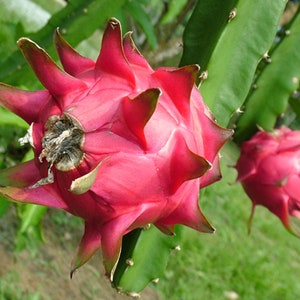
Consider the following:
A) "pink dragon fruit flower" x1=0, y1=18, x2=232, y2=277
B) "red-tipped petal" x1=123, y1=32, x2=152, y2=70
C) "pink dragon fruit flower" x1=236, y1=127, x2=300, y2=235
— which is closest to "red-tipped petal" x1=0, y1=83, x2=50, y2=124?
"pink dragon fruit flower" x1=0, y1=18, x2=232, y2=277

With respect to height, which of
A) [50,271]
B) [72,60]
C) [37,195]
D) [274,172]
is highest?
[72,60]

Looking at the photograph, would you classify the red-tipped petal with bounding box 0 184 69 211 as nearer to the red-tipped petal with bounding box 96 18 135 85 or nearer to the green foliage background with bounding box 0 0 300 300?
the red-tipped petal with bounding box 96 18 135 85

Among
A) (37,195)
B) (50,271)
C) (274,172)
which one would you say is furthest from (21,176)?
(50,271)

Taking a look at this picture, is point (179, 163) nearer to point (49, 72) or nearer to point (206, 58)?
point (49, 72)

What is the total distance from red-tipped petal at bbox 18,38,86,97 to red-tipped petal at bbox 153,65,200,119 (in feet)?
0.35

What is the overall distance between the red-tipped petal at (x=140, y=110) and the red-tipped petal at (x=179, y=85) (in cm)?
9

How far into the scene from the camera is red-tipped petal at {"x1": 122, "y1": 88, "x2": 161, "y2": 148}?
65 centimetres

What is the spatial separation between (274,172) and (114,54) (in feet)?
1.83

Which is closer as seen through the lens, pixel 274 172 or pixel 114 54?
pixel 114 54

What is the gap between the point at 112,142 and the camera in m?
0.67

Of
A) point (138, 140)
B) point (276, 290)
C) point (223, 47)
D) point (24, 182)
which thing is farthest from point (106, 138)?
point (276, 290)

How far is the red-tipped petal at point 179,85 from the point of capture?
74 centimetres

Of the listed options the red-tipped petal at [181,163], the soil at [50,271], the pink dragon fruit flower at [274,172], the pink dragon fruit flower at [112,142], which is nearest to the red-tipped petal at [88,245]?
the pink dragon fruit flower at [112,142]

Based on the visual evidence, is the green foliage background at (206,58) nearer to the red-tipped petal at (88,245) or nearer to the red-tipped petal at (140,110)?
the red-tipped petal at (88,245)
